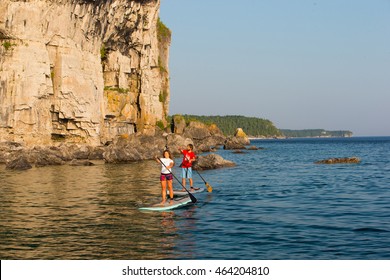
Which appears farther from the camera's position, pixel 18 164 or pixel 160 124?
pixel 160 124

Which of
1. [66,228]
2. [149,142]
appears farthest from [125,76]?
[66,228]

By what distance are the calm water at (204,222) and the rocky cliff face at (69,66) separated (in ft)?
80.0

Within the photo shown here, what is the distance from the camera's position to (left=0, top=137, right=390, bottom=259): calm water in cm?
1154

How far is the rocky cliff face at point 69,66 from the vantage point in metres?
48.6

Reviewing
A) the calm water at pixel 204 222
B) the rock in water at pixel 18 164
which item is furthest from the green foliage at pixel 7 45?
the calm water at pixel 204 222

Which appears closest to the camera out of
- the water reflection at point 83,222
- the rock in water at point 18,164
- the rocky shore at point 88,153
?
the water reflection at point 83,222

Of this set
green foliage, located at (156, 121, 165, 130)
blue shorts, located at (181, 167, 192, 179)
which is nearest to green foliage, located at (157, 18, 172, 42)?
green foliage, located at (156, 121, 165, 130)

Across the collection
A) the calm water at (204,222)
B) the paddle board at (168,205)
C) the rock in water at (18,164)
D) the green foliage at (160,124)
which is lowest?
the calm water at (204,222)

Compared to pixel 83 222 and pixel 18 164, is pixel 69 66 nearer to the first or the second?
pixel 18 164

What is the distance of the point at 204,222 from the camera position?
15.5m

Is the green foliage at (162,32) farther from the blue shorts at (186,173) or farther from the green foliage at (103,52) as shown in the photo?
the blue shorts at (186,173)

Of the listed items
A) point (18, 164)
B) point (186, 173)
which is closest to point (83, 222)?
point (186, 173)

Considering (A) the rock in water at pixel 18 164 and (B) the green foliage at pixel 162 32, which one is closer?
(A) the rock in water at pixel 18 164

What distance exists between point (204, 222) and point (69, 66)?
43401mm
